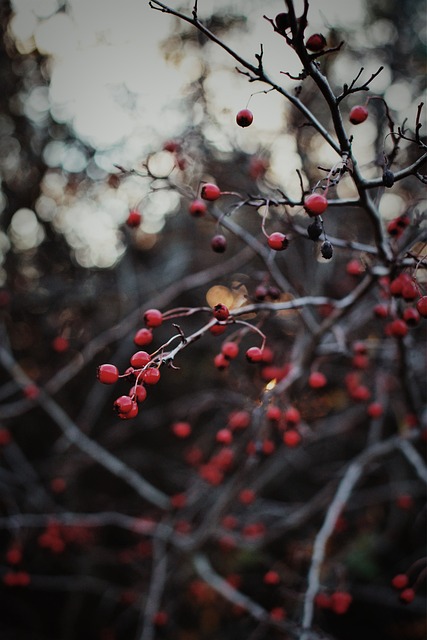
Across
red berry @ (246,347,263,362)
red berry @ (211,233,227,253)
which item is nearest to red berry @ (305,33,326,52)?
red berry @ (211,233,227,253)

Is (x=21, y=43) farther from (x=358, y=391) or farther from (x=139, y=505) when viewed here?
(x=139, y=505)

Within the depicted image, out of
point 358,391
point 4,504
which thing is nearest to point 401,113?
point 358,391

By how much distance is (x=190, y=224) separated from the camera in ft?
18.4

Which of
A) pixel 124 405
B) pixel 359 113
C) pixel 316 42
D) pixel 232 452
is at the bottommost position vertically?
pixel 232 452

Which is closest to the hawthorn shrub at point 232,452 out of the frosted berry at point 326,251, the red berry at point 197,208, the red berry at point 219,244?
the red berry at point 197,208

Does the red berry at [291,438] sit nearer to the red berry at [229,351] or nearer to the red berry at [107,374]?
the red berry at [229,351]

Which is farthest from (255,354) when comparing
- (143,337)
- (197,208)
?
(197,208)

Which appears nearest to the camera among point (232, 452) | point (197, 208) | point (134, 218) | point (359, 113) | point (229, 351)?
point (359, 113)

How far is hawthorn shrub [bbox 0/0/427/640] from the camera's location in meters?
2.88

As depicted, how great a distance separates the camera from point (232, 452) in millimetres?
2885

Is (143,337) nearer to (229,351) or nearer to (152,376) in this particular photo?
(152,376)

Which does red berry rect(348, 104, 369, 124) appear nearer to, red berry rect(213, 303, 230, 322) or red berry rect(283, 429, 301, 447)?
red berry rect(213, 303, 230, 322)

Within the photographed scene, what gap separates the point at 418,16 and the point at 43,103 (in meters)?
4.46

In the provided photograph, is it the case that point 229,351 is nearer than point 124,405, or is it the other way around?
point 124,405
